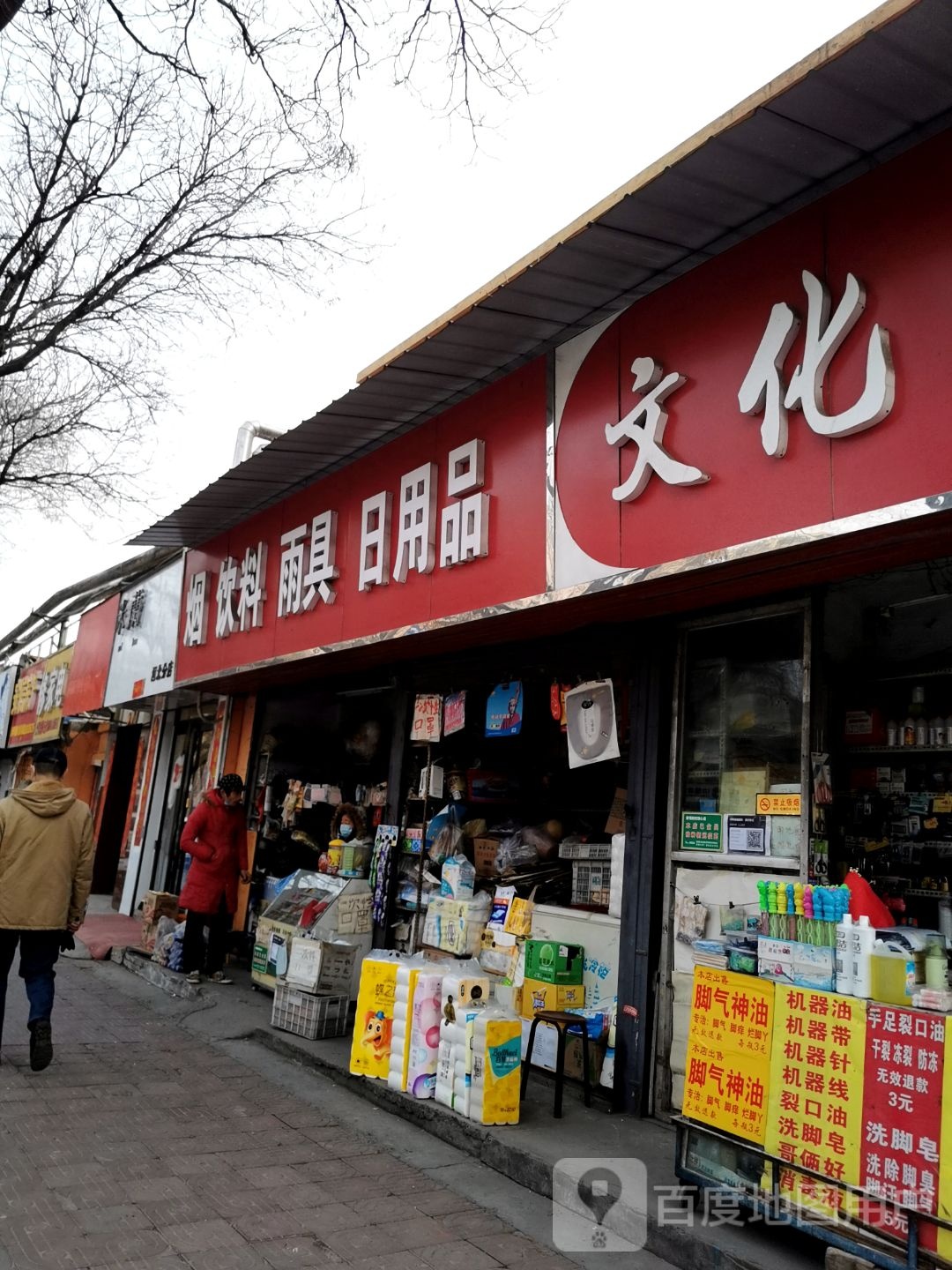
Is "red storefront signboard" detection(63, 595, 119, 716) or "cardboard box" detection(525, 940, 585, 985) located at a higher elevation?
"red storefront signboard" detection(63, 595, 119, 716)

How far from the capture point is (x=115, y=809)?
16516 millimetres

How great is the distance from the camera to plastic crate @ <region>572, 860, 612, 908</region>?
6.70 meters

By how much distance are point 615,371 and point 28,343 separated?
740 cm

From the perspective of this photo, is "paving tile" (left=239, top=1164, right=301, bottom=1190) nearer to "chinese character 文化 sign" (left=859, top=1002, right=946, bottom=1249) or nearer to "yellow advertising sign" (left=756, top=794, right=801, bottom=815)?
"chinese character 文化 sign" (left=859, top=1002, right=946, bottom=1249)

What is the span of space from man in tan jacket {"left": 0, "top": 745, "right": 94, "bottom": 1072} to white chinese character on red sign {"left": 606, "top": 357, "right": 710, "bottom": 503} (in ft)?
14.2

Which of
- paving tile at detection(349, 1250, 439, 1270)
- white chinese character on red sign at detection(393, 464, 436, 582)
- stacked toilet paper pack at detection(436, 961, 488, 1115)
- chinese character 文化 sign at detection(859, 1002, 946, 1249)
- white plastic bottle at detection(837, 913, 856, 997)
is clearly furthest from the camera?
white chinese character on red sign at detection(393, 464, 436, 582)

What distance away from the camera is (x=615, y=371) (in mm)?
5227

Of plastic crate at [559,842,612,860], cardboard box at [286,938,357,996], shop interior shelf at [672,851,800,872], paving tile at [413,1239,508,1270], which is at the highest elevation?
shop interior shelf at [672,851,800,872]

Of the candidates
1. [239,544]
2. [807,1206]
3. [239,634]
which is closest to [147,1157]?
[807,1206]

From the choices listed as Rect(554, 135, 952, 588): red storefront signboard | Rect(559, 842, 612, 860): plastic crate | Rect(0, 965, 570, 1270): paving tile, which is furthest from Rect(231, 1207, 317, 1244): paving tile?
Rect(554, 135, 952, 588): red storefront signboard

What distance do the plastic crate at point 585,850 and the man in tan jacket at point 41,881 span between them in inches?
137

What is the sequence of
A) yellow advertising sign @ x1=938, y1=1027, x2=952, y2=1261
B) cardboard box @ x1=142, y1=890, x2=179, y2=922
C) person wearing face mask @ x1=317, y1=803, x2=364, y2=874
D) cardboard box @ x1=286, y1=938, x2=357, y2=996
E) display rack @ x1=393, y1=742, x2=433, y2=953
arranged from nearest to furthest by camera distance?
yellow advertising sign @ x1=938, y1=1027, x2=952, y2=1261 → cardboard box @ x1=286, y1=938, x2=357, y2=996 → display rack @ x1=393, y1=742, x2=433, y2=953 → person wearing face mask @ x1=317, y1=803, x2=364, y2=874 → cardboard box @ x1=142, y1=890, x2=179, y2=922

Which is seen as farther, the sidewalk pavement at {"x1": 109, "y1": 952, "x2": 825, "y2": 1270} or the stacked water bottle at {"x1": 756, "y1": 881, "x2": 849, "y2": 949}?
the stacked water bottle at {"x1": 756, "y1": 881, "x2": 849, "y2": 949}

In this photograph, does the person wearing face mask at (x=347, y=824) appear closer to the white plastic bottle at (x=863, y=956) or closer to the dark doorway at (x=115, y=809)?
the white plastic bottle at (x=863, y=956)
